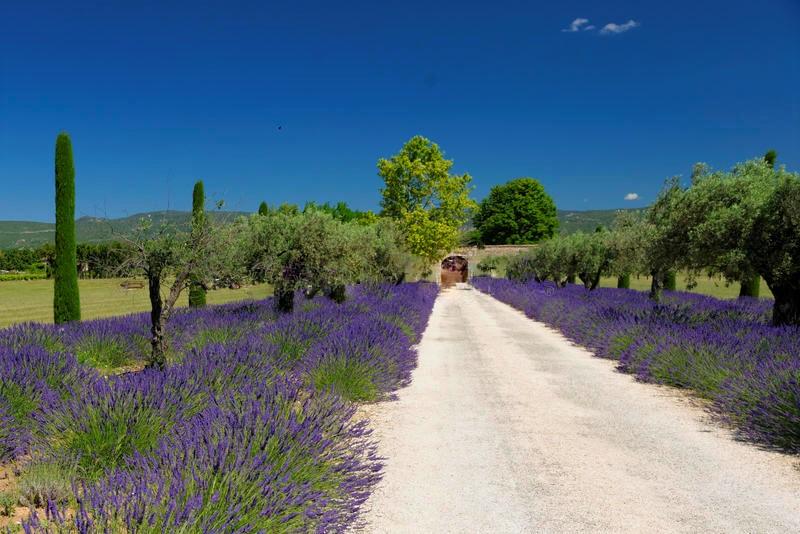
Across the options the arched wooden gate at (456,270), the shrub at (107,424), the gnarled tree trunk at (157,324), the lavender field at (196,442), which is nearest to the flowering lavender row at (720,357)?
the lavender field at (196,442)

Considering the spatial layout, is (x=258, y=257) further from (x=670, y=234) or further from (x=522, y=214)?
(x=522, y=214)

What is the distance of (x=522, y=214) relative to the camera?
69938 mm

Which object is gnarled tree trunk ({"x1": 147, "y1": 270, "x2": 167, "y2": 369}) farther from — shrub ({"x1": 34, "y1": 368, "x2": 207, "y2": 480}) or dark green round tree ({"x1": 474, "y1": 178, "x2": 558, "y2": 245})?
dark green round tree ({"x1": 474, "y1": 178, "x2": 558, "y2": 245})

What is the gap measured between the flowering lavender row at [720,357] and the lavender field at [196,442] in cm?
448

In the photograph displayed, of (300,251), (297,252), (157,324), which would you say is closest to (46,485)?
(157,324)

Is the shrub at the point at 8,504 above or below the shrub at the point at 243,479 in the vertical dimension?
below

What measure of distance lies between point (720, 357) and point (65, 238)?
18.0 m

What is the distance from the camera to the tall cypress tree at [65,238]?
16.1 m

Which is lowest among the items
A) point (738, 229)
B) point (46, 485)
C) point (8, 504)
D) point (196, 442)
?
point (8, 504)

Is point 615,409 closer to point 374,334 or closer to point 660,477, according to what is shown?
point 660,477

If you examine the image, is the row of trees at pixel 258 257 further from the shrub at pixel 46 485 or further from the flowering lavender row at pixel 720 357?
the flowering lavender row at pixel 720 357

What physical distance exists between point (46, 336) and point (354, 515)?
8.82 m

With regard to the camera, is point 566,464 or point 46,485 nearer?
point 46,485

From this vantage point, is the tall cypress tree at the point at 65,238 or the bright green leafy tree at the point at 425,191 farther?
the bright green leafy tree at the point at 425,191
